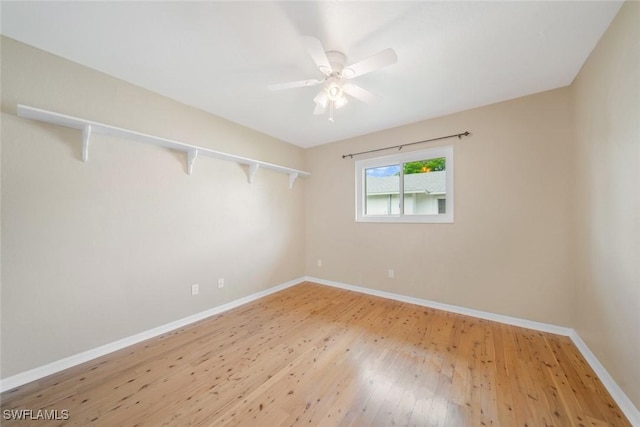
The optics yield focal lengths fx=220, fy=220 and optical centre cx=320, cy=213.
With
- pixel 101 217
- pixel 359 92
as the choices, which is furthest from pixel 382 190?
pixel 101 217

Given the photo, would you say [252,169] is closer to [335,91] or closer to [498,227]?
[335,91]

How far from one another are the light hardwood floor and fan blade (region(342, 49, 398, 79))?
88.4 inches

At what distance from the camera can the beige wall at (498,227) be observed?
2.24m

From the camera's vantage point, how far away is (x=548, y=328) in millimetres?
2266

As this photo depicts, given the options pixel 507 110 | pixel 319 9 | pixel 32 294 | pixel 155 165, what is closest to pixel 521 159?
pixel 507 110

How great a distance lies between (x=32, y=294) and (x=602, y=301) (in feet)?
14.1

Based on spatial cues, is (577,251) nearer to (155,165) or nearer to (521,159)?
(521,159)

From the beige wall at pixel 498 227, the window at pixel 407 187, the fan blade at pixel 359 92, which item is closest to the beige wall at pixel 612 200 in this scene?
the beige wall at pixel 498 227

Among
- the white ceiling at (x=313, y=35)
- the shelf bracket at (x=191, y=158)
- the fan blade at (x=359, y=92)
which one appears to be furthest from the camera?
the shelf bracket at (x=191, y=158)

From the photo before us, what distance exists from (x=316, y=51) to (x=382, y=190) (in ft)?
7.92

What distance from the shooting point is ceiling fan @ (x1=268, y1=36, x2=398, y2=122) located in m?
1.42

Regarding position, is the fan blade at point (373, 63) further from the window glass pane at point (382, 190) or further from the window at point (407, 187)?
the window glass pane at point (382, 190)

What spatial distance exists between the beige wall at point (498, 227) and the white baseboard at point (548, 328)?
0.07 meters

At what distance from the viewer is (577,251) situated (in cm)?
208
